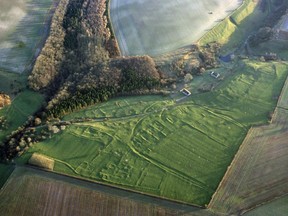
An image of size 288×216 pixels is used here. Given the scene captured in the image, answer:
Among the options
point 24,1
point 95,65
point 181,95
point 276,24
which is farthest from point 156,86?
point 24,1

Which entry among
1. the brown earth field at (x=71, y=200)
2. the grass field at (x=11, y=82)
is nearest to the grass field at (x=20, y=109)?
the grass field at (x=11, y=82)

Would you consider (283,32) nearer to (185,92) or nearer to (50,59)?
(185,92)

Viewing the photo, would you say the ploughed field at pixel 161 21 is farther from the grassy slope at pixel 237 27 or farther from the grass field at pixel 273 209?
the grass field at pixel 273 209

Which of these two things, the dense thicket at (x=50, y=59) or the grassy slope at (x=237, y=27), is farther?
the grassy slope at (x=237, y=27)

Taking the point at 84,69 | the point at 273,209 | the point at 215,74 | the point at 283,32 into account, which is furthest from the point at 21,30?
the point at 273,209

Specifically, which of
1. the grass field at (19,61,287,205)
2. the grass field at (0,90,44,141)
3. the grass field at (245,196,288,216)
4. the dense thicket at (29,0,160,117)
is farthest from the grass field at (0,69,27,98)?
the grass field at (245,196,288,216)

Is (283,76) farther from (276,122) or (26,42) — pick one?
(26,42)
